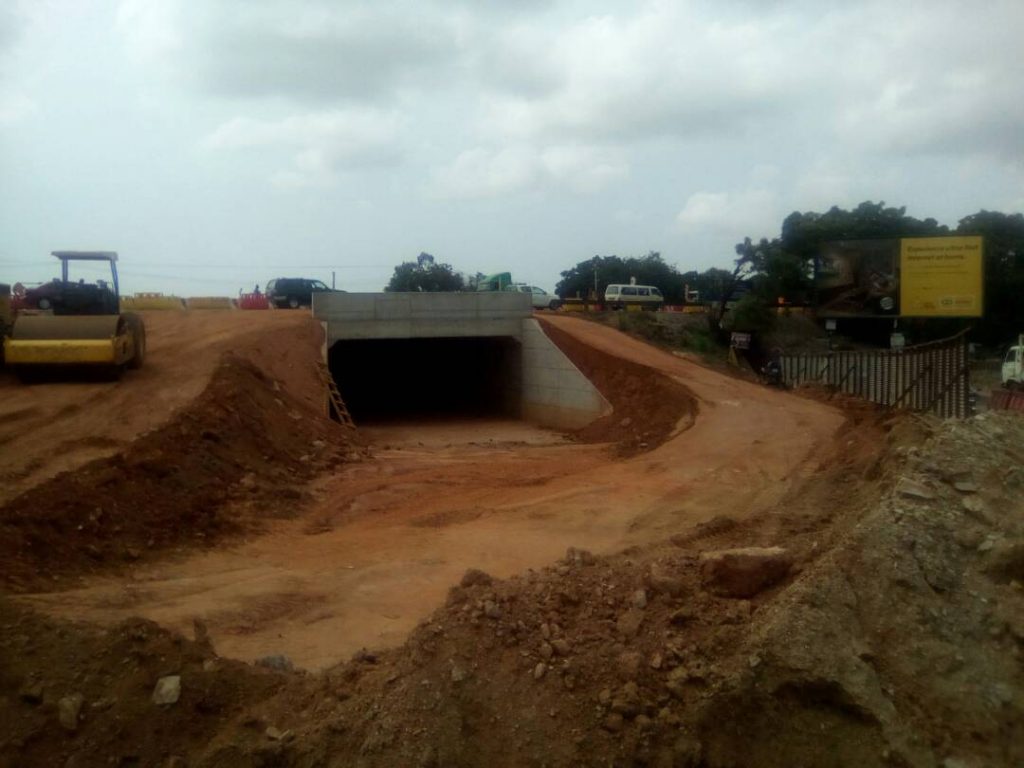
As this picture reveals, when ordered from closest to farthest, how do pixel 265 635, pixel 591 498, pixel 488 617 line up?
pixel 488 617 < pixel 265 635 < pixel 591 498

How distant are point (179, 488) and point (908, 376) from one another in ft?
51.7

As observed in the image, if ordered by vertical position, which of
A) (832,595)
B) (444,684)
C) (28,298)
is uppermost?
(28,298)

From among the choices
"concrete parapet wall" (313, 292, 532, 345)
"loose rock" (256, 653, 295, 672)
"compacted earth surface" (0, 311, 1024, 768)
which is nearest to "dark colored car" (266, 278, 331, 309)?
"concrete parapet wall" (313, 292, 532, 345)

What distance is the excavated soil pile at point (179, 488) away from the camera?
11.3m

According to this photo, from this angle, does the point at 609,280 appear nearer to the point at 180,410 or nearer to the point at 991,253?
the point at 991,253

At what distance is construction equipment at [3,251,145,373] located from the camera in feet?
63.8

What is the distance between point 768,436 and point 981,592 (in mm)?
14597

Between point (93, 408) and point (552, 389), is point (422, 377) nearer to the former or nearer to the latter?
point (552, 389)

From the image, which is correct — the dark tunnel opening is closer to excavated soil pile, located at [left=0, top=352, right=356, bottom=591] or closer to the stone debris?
excavated soil pile, located at [left=0, top=352, right=356, bottom=591]

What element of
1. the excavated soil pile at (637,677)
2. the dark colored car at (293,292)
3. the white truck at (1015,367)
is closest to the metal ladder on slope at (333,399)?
the dark colored car at (293,292)

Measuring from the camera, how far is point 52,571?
1081 cm

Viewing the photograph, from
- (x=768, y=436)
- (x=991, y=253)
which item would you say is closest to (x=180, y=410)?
(x=768, y=436)

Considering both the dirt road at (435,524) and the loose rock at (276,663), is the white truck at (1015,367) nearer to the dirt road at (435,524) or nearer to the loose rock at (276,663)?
the dirt road at (435,524)

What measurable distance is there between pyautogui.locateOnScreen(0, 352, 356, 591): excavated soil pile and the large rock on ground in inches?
278
